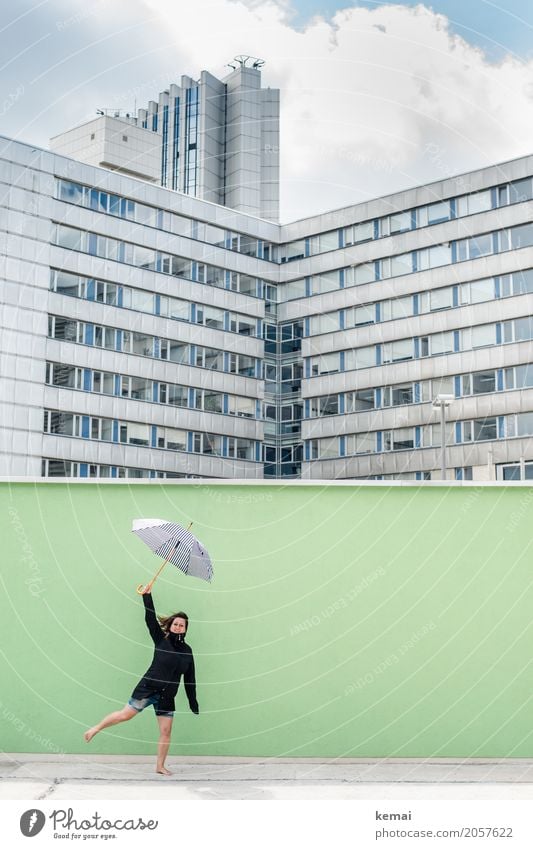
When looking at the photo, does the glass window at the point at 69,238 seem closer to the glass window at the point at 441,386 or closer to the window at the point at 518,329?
the glass window at the point at 441,386

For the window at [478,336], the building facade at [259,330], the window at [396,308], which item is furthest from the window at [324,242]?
the window at [478,336]

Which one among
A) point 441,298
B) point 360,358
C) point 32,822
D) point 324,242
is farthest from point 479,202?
point 32,822

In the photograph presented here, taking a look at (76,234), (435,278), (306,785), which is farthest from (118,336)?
(306,785)

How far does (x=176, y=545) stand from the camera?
10469 millimetres

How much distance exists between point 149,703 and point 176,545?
5.41 ft

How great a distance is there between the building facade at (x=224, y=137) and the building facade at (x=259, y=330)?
17050 millimetres

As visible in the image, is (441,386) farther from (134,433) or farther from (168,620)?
(168,620)

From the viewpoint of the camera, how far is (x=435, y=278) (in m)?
60.2

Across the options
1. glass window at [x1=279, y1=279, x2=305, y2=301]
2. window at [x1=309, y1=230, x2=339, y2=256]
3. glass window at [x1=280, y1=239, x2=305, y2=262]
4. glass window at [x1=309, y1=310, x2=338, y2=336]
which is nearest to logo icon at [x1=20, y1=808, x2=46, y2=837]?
glass window at [x1=309, y1=310, x2=338, y2=336]

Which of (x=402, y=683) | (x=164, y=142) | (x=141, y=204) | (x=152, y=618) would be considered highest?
(x=164, y=142)

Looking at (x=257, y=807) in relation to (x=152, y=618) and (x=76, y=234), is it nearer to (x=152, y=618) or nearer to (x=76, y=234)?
(x=152, y=618)

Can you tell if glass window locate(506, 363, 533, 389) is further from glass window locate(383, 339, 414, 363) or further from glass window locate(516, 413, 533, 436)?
glass window locate(383, 339, 414, 363)

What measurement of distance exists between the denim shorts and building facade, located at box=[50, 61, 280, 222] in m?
73.1

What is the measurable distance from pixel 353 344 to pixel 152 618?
54550 millimetres
